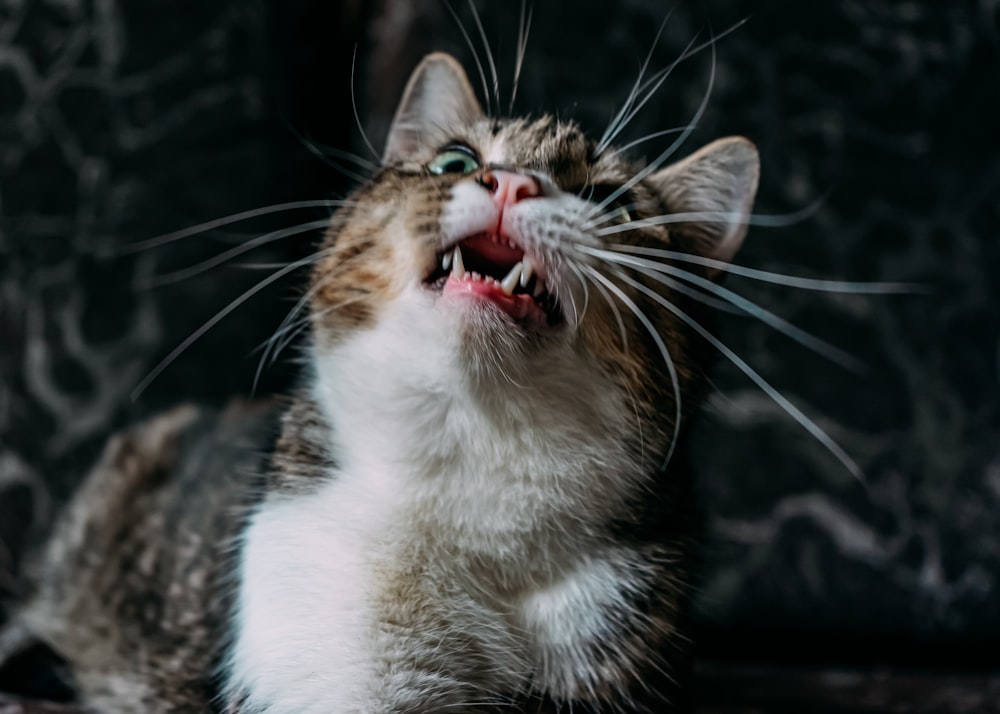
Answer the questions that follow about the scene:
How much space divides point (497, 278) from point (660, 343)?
15cm

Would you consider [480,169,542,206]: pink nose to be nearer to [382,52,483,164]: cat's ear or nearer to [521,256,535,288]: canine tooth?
[521,256,535,288]: canine tooth

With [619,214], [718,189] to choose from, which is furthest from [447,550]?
[718,189]

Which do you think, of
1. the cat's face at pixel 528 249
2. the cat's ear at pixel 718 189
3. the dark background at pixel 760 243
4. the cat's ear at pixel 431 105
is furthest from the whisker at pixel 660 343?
the dark background at pixel 760 243

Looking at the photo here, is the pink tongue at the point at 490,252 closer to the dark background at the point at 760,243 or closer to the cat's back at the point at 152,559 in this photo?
the cat's back at the point at 152,559

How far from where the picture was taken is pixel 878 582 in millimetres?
1361

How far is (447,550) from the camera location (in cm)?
74

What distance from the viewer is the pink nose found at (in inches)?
26.7

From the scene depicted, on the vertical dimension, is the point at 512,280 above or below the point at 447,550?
above

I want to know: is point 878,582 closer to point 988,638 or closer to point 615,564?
point 988,638

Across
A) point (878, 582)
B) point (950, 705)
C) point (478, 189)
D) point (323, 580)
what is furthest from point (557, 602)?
point (878, 582)

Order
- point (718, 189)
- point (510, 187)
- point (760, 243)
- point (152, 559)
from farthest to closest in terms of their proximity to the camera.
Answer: point (760, 243) → point (152, 559) → point (718, 189) → point (510, 187)

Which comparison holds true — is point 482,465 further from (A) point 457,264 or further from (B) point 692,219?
(B) point 692,219

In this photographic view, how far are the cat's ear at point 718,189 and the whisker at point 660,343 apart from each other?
17 cm

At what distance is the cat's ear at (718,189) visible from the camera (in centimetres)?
88
